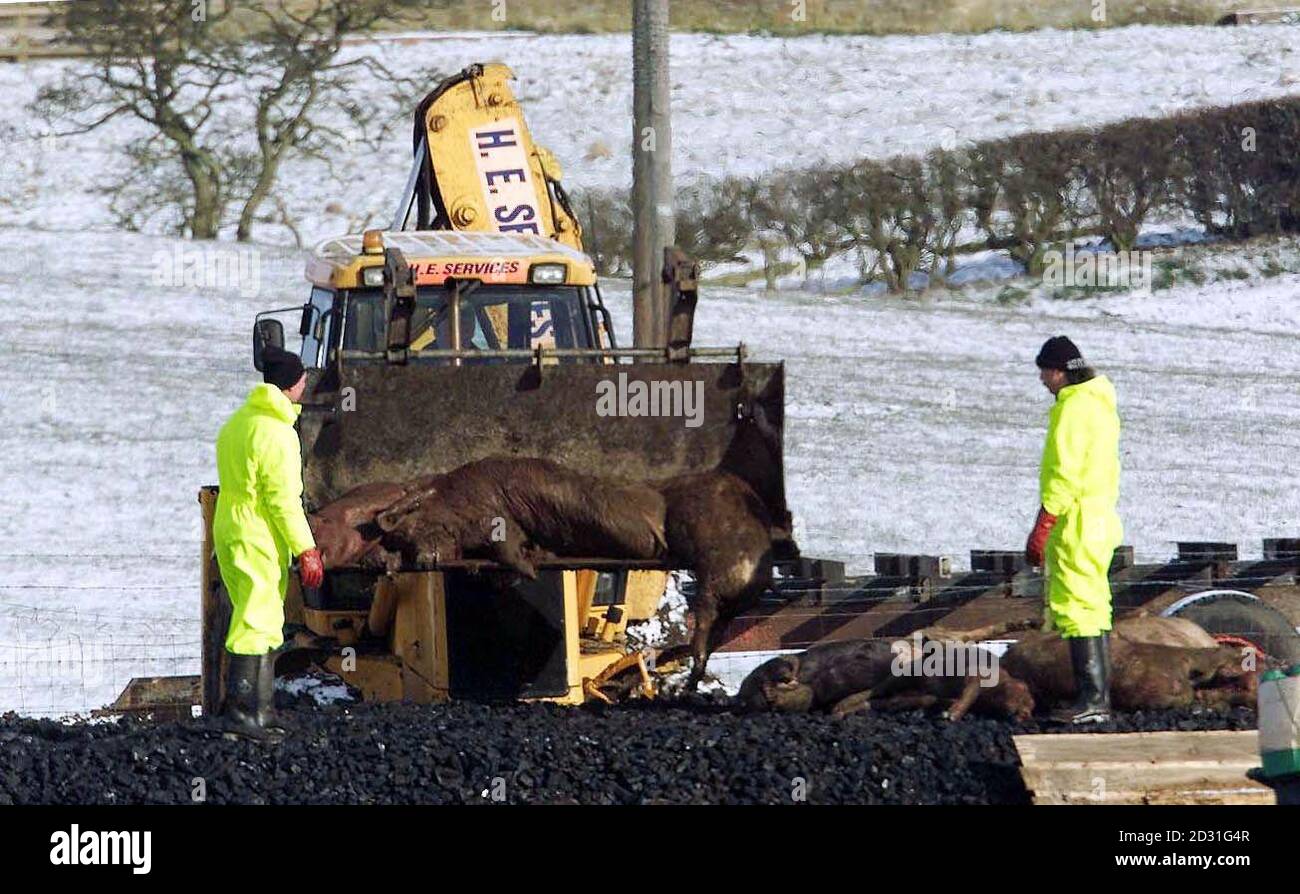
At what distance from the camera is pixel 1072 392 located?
9688 mm

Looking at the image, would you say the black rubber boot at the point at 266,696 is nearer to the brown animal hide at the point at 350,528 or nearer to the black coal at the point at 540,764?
the black coal at the point at 540,764

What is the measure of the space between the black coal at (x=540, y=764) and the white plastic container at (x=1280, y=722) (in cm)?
98

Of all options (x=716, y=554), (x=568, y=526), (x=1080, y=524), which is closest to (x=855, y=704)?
(x=716, y=554)

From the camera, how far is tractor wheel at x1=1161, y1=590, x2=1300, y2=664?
11250mm

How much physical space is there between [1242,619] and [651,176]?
18.6 feet

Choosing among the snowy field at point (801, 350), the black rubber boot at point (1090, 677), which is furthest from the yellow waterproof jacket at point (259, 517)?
the snowy field at point (801, 350)

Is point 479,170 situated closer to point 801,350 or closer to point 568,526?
point 568,526

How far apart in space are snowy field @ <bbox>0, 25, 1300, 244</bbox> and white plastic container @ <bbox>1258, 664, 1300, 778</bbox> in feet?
64.0

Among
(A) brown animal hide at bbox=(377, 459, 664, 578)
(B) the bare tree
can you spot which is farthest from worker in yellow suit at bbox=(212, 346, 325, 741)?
(B) the bare tree

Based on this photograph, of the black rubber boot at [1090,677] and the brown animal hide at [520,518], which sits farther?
the brown animal hide at [520,518]

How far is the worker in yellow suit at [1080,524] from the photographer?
959 centimetres
